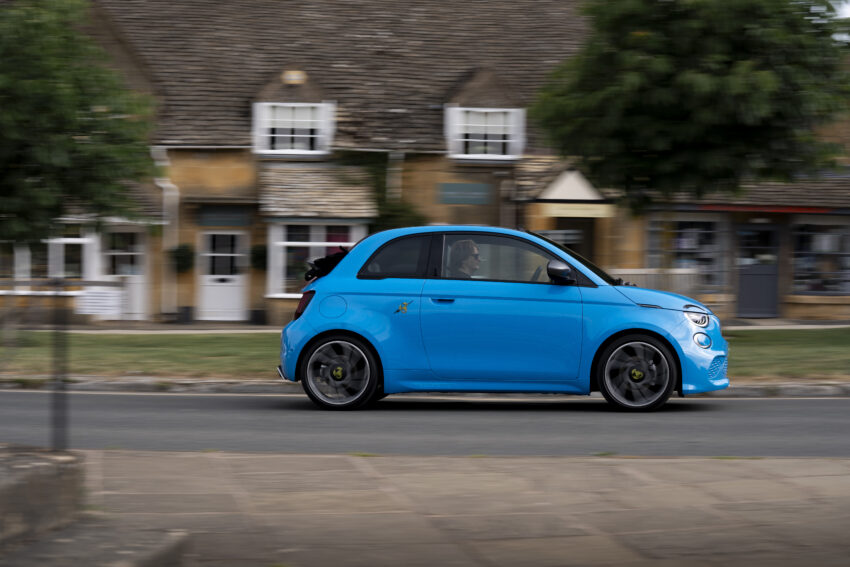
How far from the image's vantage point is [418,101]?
91.7 feet

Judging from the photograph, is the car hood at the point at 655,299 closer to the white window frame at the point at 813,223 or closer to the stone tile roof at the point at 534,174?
the stone tile roof at the point at 534,174

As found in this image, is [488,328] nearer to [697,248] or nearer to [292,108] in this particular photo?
[292,108]

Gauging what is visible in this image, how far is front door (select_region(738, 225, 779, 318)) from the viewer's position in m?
28.8

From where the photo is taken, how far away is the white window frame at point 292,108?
27484mm

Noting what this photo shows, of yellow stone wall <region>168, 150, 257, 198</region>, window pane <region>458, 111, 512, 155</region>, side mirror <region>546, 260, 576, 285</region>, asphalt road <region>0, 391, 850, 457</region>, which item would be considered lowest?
asphalt road <region>0, 391, 850, 457</region>

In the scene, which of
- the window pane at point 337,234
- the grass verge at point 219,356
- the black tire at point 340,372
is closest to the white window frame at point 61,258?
the window pane at point 337,234

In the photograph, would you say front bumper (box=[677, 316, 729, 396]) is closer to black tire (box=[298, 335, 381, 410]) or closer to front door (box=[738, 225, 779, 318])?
black tire (box=[298, 335, 381, 410])

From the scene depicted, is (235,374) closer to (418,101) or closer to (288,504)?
(288,504)

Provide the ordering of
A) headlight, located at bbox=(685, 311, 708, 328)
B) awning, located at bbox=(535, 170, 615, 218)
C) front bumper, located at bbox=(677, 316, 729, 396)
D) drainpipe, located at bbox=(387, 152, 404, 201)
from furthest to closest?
drainpipe, located at bbox=(387, 152, 404, 201), awning, located at bbox=(535, 170, 615, 218), headlight, located at bbox=(685, 311, 708, 328), front bumper, located at bbox=(677, 316, 729, 396)

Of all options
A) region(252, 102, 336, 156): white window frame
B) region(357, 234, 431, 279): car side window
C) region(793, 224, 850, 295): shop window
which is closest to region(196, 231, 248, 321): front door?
region(252, 102, 336, 156): white window frame

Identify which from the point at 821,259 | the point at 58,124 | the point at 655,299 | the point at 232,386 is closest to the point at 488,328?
the point at 655,299

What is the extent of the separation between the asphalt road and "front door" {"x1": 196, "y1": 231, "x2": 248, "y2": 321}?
15.5m

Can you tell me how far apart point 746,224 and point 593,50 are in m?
11.9

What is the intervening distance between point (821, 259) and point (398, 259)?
68.1ft
